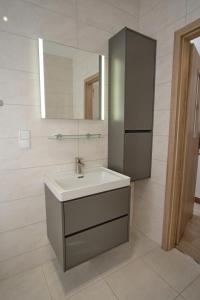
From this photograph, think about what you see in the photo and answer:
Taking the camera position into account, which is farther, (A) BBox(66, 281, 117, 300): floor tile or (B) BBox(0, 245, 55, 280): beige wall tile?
(B) BBox(0, 245, 55, 280): beige wall tile

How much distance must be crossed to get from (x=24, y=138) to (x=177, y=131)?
135 centimetres

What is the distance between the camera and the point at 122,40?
1.46m

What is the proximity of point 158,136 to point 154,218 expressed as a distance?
3.00ft

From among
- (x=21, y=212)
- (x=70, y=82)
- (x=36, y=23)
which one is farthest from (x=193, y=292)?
(x=36, y=23)

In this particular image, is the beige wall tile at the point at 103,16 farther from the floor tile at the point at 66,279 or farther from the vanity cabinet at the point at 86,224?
the floor tile at the point at 66,279

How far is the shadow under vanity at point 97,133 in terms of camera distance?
1.20 m

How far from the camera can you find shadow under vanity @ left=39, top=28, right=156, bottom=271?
1.20 m

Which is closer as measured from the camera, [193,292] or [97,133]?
[193,292]

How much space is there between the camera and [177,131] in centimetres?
154

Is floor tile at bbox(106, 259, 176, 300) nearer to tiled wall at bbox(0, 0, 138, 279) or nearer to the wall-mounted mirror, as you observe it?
tiled wall at bbox(0, 0, 138, 279)

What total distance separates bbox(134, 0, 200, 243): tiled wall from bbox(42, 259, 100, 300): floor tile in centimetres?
82

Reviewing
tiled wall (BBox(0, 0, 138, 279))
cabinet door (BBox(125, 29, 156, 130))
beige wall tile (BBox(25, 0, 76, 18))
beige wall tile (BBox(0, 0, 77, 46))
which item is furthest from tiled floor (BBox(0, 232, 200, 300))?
beige wall tile (BBox(25, 0, 76, 18))

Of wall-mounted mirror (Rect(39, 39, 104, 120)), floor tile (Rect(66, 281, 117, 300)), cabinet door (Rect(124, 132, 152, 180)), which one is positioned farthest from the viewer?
cabinet door (Rect(124, 132, 152, 180))

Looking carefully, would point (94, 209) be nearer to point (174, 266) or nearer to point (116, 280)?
point (116, 280)
